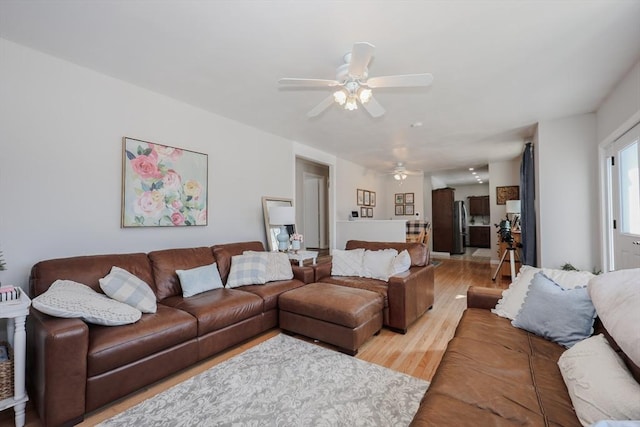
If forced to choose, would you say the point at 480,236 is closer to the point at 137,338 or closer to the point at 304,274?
the point at 304,274

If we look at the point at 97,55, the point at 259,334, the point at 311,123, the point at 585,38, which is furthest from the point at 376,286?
the point at 97,55

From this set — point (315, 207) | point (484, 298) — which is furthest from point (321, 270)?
point (315, 207)

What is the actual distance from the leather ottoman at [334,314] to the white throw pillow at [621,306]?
1539 mm

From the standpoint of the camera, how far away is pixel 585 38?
208cm

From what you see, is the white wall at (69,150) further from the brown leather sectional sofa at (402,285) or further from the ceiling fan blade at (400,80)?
the ceiling fan blade at (400,80)

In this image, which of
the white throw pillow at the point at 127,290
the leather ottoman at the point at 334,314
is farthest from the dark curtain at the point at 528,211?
the white throw pillow at the point at 127,290

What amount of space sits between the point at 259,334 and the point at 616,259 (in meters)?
4.09

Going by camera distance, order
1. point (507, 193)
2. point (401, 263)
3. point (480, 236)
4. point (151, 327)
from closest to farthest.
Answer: point (151, 327)
point (401, 263)
point (507, 193)
point (480, 236)

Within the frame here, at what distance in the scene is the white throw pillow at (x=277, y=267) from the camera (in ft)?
10.7

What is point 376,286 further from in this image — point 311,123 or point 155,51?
point 155,51

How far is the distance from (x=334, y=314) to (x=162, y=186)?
227 cm

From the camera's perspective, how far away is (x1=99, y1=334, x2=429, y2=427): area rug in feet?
5.46

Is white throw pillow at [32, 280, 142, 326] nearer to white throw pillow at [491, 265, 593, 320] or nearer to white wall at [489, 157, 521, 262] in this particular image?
white throw pillow at [491, 265, 593, 320]

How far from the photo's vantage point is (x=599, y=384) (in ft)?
3.45
